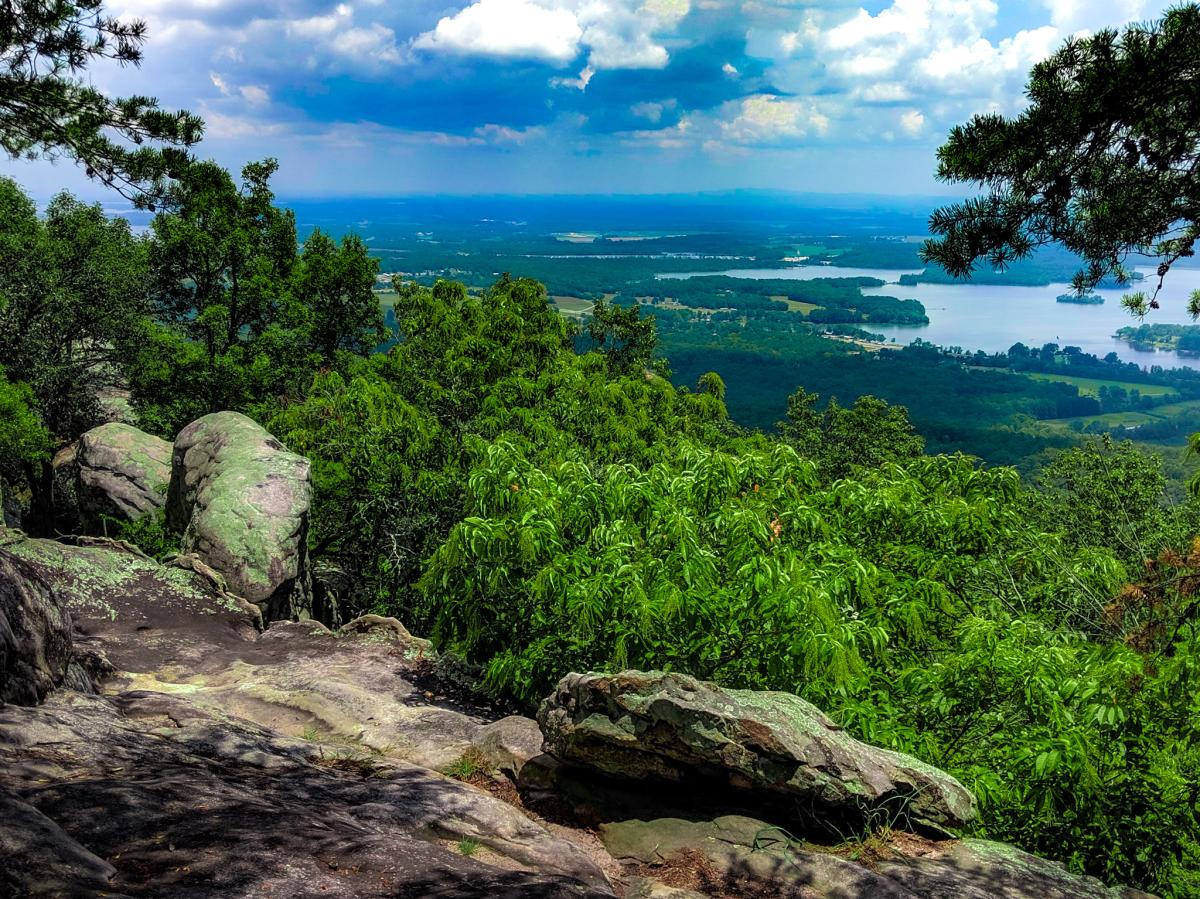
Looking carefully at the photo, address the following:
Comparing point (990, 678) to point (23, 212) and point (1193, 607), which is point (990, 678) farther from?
point (23, 212)

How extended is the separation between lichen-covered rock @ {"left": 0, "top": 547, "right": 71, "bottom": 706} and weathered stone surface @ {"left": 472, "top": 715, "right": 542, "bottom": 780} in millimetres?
5032

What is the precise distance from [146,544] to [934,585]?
794 inches

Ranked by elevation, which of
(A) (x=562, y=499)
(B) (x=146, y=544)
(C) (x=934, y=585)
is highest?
(A) (x=562, y=499)

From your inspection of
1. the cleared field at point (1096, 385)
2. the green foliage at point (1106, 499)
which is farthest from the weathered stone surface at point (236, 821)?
the cleared field at point (1096, 385)

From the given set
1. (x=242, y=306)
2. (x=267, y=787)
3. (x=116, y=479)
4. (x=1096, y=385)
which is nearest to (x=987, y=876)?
(x=267, y=787)

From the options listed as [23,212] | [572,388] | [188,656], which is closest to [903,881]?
[188,656]

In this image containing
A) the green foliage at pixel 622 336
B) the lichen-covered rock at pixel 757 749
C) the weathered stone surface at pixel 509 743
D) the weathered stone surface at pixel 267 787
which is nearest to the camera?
the weathered stone surface at pixel 267 787

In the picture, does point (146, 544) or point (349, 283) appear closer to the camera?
point (146, 544)

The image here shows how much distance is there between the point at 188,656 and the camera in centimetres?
1379

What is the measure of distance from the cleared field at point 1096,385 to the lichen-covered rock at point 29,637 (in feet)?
659

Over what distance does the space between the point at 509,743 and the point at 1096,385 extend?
219154mm

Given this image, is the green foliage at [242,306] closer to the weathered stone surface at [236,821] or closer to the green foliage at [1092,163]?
the weathered stone surface at [236,821]

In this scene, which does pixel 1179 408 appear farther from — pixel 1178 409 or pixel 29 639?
pixel 29 639

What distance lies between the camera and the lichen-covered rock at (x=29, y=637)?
7.68m
